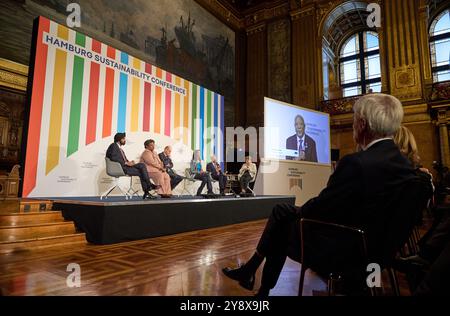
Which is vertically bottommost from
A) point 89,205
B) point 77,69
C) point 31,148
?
point 89,205

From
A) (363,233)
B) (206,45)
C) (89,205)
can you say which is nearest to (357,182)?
(363,233)

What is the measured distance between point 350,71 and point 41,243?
39.3 feet

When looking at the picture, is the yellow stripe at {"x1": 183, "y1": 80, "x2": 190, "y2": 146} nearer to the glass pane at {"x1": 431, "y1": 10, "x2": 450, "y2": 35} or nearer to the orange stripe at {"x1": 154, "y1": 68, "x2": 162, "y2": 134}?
the orange stripe at {"x1": 154, "y1": 68, "x2": 162, "y2": 134}

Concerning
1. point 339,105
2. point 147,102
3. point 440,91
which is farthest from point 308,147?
point 440,91

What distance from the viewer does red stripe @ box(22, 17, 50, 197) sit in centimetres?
458

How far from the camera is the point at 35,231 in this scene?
281cm

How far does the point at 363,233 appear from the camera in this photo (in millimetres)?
1134

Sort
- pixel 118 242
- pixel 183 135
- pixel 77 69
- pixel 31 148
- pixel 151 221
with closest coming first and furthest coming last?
1. pixel 118 242
2. pixel 151 221
3. pixel 31 148
4. pixel 77 69
5. pixel 183 135

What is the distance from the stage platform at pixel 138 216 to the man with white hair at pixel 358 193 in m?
1.98

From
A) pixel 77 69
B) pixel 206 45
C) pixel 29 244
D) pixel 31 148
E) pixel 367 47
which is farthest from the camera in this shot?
pixel 367 47

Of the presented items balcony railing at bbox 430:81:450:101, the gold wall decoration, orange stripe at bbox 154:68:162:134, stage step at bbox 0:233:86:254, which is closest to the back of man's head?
stage step at bbox 0:233:86:254

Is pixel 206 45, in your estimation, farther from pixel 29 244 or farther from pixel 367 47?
pixel 29 244

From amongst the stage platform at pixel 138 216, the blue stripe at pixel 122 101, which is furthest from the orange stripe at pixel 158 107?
the stage platform at pixel 138 216
